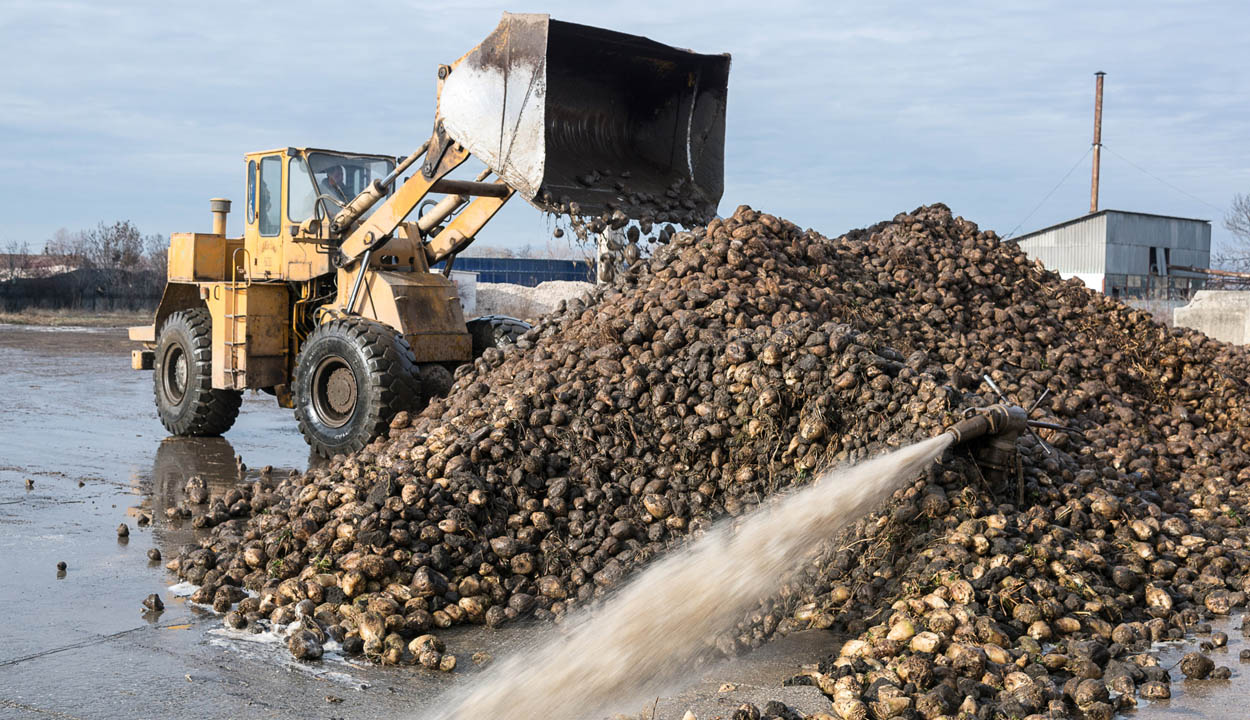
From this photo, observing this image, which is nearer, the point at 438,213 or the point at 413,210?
the point at 413,210

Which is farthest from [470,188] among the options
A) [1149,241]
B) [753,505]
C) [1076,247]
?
[1149,241]

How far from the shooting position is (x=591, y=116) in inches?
353

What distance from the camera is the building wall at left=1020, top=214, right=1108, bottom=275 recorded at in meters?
32.3

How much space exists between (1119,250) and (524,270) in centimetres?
2141

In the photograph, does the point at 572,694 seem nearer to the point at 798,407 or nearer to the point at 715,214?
the point at 798,407

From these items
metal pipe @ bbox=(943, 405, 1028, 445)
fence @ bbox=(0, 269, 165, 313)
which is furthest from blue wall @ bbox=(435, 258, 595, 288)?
metal pipe @ bbox=(943, 405, 1028, 445)

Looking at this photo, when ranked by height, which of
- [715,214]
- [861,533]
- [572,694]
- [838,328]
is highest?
[715,214]

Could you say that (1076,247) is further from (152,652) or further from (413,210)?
(152,652)

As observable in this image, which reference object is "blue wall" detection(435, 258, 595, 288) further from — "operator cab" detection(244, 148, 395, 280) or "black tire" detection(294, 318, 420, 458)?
"black tire" detection(294, 318, 420, 458)

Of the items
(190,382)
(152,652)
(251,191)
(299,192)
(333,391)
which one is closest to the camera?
(152,652)

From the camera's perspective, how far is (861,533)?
5793mm

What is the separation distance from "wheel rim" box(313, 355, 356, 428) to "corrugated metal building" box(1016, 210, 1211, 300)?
85.9ft

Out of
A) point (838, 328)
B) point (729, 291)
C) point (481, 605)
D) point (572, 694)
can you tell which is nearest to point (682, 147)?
point (729, 291)

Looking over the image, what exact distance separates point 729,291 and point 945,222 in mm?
3922
